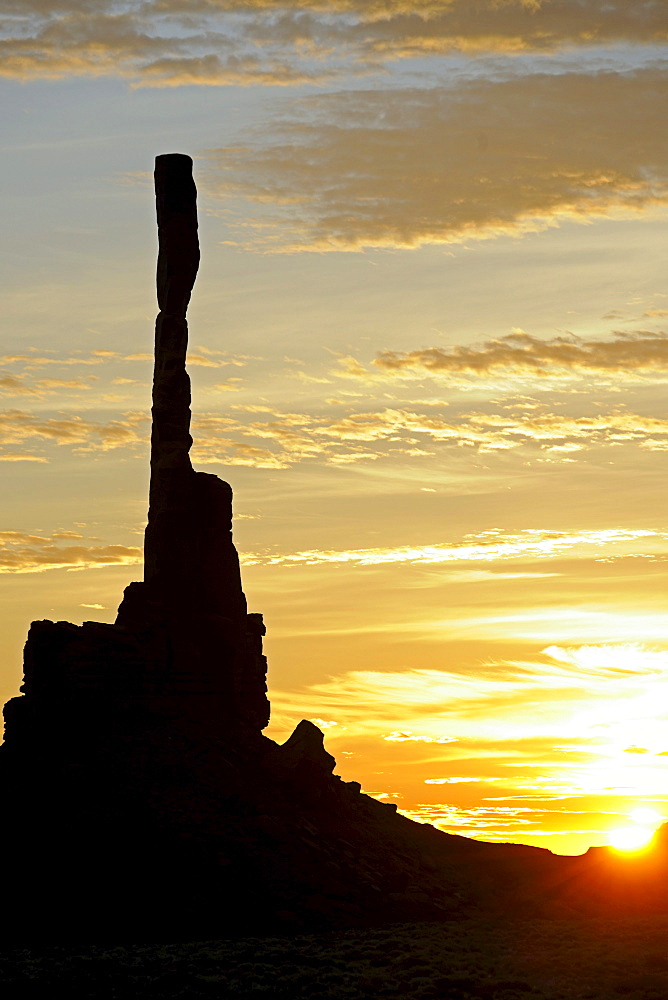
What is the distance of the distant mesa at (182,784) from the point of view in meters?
62.7

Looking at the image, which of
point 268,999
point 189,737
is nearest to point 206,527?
point 189,737

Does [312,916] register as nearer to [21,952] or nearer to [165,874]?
[165,874]

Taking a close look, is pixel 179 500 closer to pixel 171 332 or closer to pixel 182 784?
pixel 171 332

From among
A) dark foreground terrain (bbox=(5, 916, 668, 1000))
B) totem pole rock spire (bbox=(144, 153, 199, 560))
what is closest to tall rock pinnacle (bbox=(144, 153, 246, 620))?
totem pole rock spire (bbox=(144, 153, 199, 560))

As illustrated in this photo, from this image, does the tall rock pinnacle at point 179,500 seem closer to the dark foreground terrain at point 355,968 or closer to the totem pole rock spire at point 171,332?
the totem pole rock spire at point 171,332

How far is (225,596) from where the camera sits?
77500 mm

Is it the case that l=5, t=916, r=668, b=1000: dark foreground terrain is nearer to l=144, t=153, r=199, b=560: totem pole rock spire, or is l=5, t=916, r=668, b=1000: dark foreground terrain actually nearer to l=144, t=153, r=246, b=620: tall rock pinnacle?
l=144, t=153, r=246, b=620: tall rock pinnacle

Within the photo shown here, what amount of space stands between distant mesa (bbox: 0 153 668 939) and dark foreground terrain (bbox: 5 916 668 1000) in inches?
141

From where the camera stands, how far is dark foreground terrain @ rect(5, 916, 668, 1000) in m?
50.5

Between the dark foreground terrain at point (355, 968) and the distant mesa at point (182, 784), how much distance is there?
141 inches

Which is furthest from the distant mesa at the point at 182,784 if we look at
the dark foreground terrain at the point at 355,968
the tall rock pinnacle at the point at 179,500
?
the dark foreground terrain at the point at 355,968

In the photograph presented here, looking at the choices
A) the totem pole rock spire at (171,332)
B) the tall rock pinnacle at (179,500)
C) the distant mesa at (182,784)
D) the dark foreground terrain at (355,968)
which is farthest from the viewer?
the totem pole rock spire at (171,332)

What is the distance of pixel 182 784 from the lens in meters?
68.4

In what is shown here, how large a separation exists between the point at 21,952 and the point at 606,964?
1068 inches
